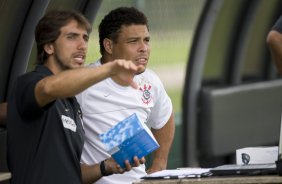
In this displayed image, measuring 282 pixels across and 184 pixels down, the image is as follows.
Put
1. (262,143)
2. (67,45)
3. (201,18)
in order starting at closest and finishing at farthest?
(67,45)
(201,18)
(262,143)

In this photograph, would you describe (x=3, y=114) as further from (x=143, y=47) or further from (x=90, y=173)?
(x=143, y=47)

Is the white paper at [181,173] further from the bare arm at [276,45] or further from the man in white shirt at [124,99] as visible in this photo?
the bare arm at [276,45]

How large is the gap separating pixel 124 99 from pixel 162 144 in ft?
2.02

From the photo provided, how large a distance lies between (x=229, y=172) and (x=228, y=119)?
5.32 m

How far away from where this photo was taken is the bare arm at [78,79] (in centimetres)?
476

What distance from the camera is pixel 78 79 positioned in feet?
16.0

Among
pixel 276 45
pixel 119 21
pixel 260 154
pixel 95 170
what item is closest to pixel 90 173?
pixel 95 170

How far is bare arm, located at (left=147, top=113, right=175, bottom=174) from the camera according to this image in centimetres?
652

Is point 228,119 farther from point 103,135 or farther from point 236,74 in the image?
point 103,135

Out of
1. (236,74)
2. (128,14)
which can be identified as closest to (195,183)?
(128,14)

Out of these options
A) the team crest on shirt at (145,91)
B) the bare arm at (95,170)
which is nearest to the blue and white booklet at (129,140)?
the bare arm at (95,170)

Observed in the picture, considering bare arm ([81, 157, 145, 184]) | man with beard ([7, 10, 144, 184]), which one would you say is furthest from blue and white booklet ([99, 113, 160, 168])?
bare arm ([81, 157, 145, 184])

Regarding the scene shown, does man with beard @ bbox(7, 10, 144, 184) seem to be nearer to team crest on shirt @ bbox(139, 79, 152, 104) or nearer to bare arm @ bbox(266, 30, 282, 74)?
team crest on shirt @ bbox(139, 79, 152, 104)

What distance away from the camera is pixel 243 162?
573cm
